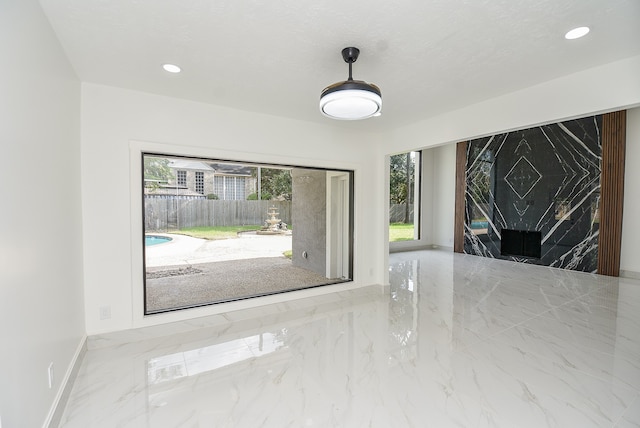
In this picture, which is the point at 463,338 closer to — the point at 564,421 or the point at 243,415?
the point at 564,421

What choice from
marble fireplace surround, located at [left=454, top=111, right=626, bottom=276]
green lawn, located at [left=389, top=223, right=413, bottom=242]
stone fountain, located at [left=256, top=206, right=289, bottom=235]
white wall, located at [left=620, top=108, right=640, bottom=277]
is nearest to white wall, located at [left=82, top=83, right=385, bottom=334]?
stone fountain, located at [left=256, top=206, right=289, bottom=235]

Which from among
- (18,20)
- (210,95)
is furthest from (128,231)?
(18,20)

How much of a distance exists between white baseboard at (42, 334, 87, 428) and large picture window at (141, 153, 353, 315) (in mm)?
652

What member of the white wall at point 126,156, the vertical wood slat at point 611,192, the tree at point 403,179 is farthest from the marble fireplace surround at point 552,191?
the white wall at point 126,156

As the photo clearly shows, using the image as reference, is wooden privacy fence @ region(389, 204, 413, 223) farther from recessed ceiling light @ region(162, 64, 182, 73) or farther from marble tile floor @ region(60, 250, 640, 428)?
recessed ceiling light @ region(162, 64, 182, 73)

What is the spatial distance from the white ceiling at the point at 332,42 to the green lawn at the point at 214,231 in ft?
7.26

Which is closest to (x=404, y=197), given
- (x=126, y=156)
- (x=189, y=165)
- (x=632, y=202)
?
(x=632, y=202)

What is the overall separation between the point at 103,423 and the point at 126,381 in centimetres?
47

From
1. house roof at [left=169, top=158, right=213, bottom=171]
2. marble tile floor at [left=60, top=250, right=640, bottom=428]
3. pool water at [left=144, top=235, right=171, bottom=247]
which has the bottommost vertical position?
marble tile floor at [left=60, top=250, right=640, bottom=428]

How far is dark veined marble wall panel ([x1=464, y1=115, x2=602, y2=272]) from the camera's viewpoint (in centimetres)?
573

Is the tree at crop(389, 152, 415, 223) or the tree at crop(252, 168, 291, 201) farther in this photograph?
the tree at crop(389, 152, 415, 223)

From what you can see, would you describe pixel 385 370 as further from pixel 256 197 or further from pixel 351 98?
pixel 256 197

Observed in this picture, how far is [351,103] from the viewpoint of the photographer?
2.10m

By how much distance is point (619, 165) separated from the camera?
533 centimetres
